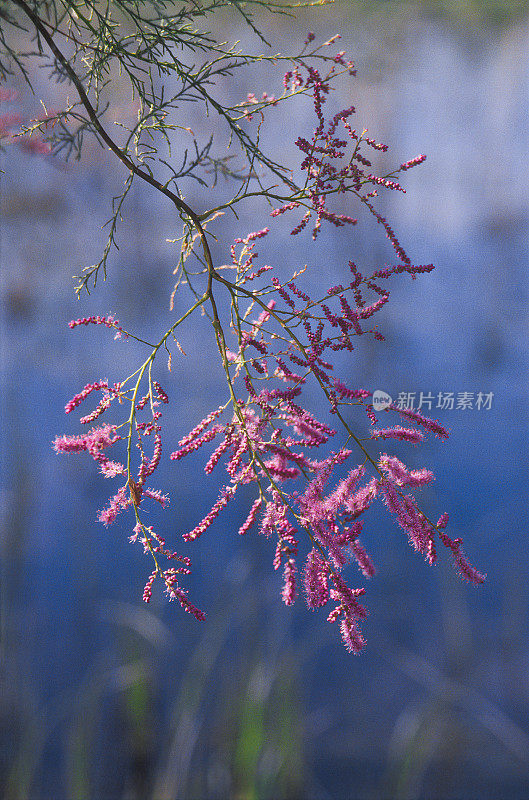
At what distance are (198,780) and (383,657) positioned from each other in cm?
50

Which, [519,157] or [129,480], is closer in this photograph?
[129,480]

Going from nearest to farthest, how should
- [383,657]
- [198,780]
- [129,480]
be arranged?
[129,480], [198,780], [383,657]

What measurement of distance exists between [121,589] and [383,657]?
64 centimetres

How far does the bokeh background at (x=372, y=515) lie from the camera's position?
1.55 m

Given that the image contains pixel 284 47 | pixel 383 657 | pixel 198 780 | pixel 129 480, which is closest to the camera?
pixel 129 480

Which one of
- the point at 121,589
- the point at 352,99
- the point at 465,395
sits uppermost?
the point at 352,99

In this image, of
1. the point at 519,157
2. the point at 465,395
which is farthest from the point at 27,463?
the point at 519,157

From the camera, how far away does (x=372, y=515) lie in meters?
1.65

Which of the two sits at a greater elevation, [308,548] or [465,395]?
[465,395]

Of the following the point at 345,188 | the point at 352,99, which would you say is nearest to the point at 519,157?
the point at 352,99

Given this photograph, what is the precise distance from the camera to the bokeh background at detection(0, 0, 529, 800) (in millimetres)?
1548

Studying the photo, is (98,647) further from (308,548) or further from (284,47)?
(284,47)

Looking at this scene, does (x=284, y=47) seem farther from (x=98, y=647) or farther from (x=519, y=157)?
(x=98, y=647)

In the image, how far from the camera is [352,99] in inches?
61.4
